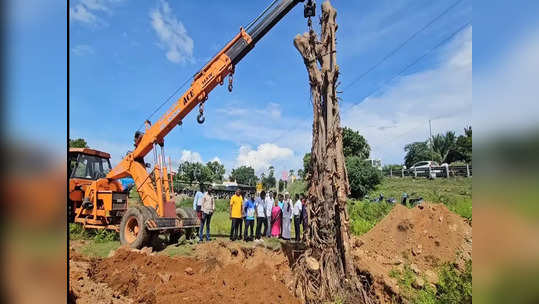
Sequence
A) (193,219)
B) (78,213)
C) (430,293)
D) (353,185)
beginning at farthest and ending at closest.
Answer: (353,185) → (78,213) → (193,219) → (430,293)

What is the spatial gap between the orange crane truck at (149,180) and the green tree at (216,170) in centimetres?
5086

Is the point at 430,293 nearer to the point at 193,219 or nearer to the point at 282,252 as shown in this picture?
the point at 282,252

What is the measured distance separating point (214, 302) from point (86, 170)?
8.05 m

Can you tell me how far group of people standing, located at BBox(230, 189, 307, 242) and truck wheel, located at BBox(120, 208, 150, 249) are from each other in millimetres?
2737

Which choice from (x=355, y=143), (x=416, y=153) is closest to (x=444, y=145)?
(x=416, y=153)

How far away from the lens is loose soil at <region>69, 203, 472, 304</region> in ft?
16.9

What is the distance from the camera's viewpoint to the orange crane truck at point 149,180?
868 centimetres

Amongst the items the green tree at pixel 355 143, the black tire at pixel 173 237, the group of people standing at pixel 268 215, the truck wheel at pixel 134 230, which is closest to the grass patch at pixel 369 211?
the group of people standing at pixel 268 215

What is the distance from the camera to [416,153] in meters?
51.5

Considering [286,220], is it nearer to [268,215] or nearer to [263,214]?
[268,215]

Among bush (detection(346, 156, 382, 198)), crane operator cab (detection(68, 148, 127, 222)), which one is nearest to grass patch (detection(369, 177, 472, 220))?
bush (detection(346, 156, 382, 198))

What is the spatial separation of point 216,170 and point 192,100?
57094 mm
